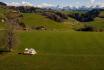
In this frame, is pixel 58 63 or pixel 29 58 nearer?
pixel 58 63

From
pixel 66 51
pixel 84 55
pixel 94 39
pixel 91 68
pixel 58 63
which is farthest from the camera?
pixel 94 39

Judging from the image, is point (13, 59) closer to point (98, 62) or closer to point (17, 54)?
point (17, 54)

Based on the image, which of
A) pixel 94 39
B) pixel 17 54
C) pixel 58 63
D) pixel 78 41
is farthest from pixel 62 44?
pixel 58 63

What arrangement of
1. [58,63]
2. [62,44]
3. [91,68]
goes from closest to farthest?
[91,68] < [58,63] < [62,44]

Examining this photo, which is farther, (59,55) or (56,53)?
(56,53)

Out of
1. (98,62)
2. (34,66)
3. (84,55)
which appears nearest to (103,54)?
(84,55)

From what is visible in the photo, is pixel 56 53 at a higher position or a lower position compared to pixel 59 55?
lower
